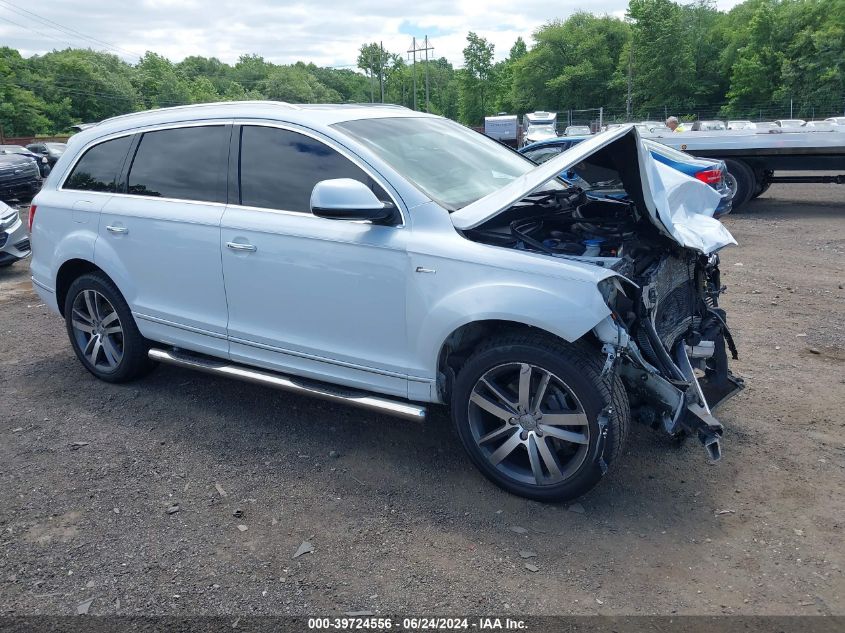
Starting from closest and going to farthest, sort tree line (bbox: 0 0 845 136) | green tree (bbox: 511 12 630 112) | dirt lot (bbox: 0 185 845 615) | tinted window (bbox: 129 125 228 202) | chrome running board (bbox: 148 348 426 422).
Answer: dirt lot (bbox: 0 185 845 615) → chrome running board (bbox: 148 348 426 422) → tinted window (bbox: 129 125 228 202) → tree line (bbox: 0 0 845 136) → green tree (bbox: 511 12 630 112)

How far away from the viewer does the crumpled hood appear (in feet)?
11.0

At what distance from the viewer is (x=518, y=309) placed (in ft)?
10.4

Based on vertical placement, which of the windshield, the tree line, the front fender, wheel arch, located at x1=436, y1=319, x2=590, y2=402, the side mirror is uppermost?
the tree line

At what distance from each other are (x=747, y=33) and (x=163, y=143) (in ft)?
244

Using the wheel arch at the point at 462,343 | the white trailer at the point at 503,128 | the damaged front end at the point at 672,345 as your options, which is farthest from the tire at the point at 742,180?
the white trailer at the point at 503,128

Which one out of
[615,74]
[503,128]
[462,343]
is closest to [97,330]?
[462,343]

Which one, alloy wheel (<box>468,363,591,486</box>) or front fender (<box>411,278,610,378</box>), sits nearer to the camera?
front fender (<box>411,278,610,378</box>)

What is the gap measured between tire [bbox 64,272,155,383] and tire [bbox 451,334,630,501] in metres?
2.56

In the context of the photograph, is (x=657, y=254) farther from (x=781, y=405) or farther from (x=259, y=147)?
(x=259, y=147)

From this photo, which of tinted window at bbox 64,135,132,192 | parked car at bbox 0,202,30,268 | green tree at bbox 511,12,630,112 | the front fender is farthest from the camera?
green tree at bbox 511,12,630,112

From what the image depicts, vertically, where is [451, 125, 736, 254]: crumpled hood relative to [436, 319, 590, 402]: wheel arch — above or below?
above

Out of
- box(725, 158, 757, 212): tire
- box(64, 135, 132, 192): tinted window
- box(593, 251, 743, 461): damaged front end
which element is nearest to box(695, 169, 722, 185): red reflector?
box(725, 158, 757, 212): tire

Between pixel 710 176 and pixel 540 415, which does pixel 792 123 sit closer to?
pixel 710 176

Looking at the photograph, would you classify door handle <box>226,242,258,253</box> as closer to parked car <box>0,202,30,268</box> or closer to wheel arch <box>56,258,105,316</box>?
wheel arch <box>56,258,105,316</box>
